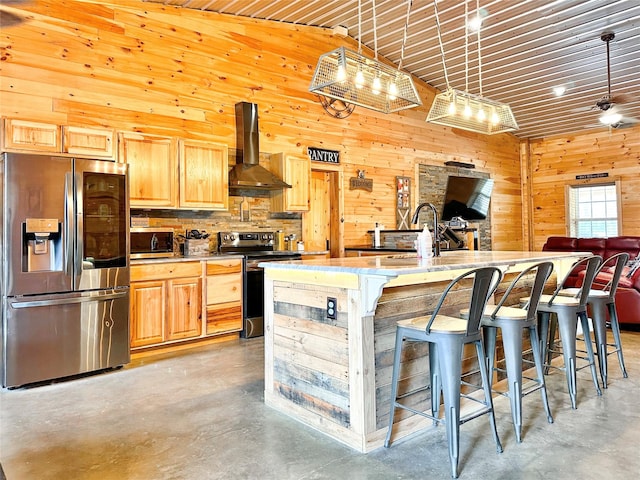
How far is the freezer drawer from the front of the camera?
3.62 metres

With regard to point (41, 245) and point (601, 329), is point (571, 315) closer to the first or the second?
point (601, 329)

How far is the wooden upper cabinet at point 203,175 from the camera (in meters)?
4.96

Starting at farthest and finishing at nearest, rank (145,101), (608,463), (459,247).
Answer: (459,247) → (145,101) → (608,463)

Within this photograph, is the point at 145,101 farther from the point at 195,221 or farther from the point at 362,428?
the point at 362,428

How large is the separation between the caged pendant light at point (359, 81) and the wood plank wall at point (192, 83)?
242 centimetres

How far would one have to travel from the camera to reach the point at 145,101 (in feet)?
16.7

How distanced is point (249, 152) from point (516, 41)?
13.5ft

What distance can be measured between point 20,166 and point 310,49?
4.29 meters

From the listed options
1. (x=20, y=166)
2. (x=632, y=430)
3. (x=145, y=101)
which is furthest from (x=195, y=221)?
(x=632, y=430)

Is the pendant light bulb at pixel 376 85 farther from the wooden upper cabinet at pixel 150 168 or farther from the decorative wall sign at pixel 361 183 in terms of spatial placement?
the decorative wall sign at pixel 361 183

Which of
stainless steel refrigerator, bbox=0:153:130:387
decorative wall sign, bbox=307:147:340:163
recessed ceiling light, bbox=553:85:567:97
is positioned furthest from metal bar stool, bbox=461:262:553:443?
recessed ceiling light, bbox=553:85:567:97

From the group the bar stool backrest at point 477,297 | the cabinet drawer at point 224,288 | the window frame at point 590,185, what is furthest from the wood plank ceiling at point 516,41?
the bar stool backrest at point 477,297

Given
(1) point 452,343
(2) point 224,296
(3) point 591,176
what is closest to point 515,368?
(1) point 452,343

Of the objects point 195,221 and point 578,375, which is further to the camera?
point 195,221
